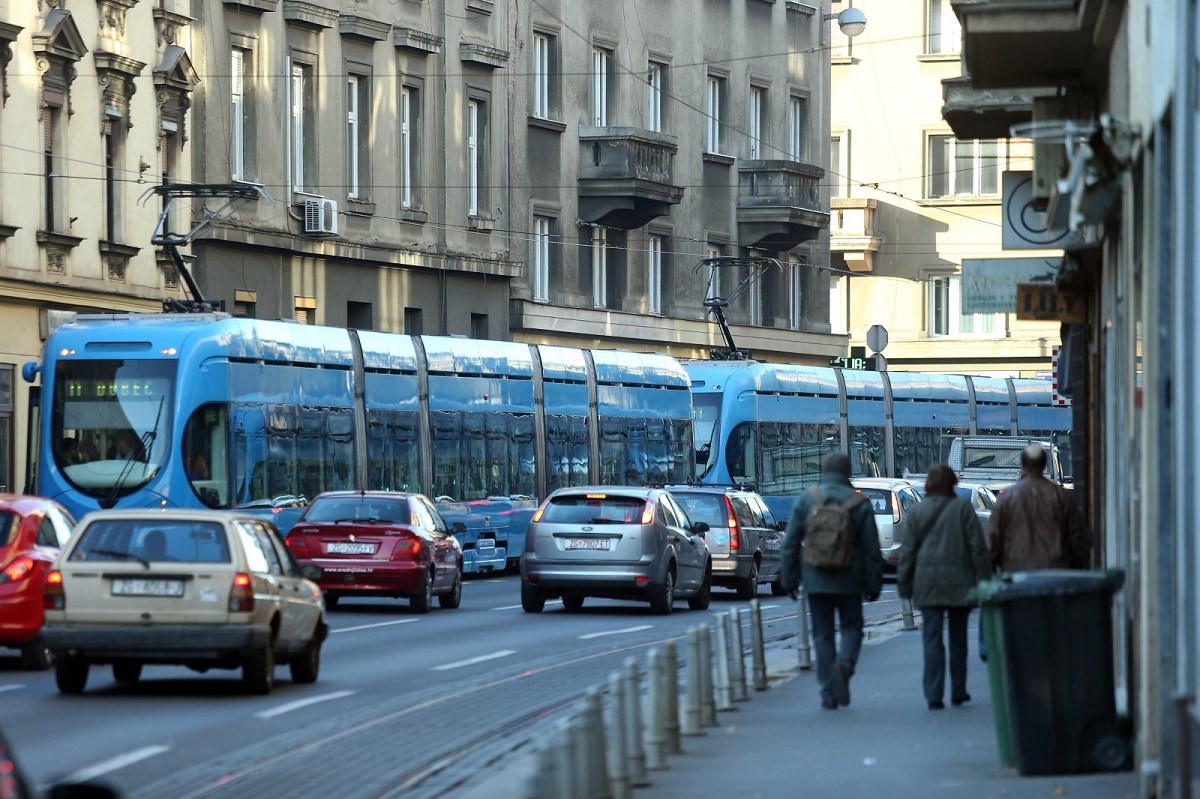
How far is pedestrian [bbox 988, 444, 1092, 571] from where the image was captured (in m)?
16.7

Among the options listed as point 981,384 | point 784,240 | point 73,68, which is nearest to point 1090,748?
point 73,68

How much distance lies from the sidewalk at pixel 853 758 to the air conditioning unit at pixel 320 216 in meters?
26.5

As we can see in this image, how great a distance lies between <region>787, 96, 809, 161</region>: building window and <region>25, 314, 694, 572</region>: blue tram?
20.2 metres

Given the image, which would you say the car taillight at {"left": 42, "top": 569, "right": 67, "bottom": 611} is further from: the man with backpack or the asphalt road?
the man with backpack

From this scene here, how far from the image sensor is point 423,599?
28.5 meters

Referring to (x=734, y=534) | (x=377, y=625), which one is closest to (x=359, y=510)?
(x=377, y=625)

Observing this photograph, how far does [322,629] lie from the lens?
63.1 feet

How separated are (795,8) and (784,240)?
6.31m

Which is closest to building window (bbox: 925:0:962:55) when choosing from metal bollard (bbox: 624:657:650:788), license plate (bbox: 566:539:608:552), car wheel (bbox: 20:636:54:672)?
license plate (bbox: 566:539:608:552)

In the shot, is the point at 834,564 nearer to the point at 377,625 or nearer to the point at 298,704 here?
the point at 298,704

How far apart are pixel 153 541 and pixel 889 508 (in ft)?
72.6

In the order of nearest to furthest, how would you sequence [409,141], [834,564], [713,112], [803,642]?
[834,564]
[803,642]
[409,141]
[713,112]

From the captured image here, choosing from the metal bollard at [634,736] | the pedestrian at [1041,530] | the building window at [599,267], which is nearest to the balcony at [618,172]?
the building window at [599,267]

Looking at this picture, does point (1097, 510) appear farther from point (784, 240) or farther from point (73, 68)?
point (784, 240)
